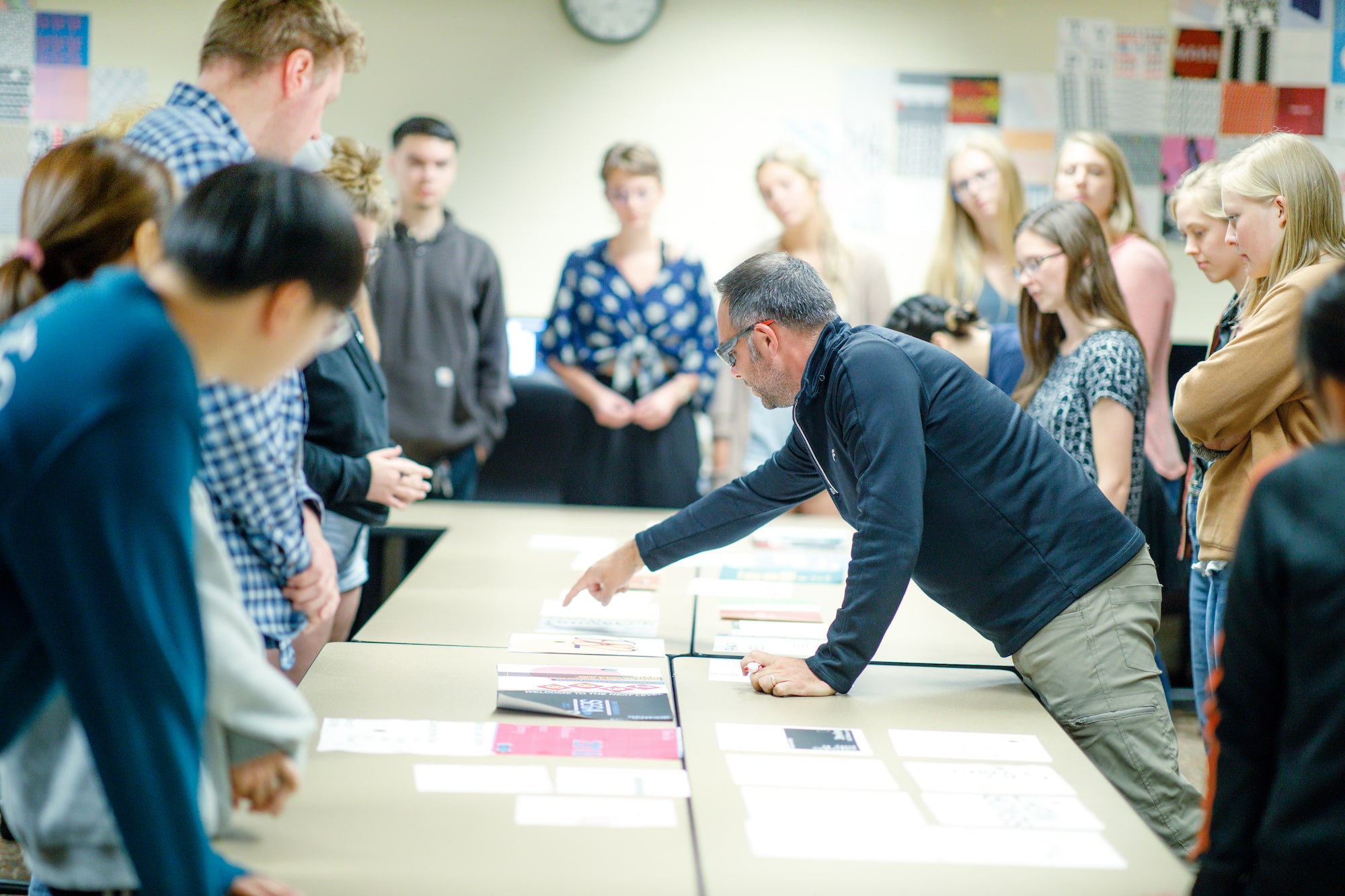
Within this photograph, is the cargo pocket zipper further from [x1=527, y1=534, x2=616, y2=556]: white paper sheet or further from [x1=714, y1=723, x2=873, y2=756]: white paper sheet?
[x1=527, y1=534, x2=616, y2=556]: white paper sheet

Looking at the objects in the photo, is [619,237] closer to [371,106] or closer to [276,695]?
[371,106]

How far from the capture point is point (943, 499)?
1751mm

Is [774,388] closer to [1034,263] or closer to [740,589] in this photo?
[740,589]

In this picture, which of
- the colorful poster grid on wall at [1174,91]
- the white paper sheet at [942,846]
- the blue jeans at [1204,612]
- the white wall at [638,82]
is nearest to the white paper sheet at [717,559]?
the blue jeans at [1204,612]

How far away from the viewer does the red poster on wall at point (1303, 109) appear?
16.5ft

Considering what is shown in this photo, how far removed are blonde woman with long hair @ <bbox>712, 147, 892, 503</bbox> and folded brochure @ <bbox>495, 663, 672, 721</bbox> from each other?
173 centimetres

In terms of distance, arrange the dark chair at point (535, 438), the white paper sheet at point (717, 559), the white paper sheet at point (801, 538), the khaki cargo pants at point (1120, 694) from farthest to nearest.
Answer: the dark chair at point (535, 438) → the white paper sheet at point (801, 538) → the white paper sheet at point (717, 559) → the khaki cargo pants at point (1120, 694)

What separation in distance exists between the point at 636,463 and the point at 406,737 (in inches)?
77.6

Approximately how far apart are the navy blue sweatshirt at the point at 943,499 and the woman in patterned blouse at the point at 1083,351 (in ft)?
1.77

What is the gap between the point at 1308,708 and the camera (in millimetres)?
988

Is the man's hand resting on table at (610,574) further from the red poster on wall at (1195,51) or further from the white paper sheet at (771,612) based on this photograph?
the red poster on wall at (1195,51)

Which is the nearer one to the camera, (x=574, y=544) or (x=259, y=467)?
(x=259, y=467)

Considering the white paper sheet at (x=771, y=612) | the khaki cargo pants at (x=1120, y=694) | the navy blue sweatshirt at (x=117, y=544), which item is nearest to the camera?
the navy blue sweatshirt at (x=117, y=544)

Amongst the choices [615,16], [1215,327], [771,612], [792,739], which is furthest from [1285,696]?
[615,16]
